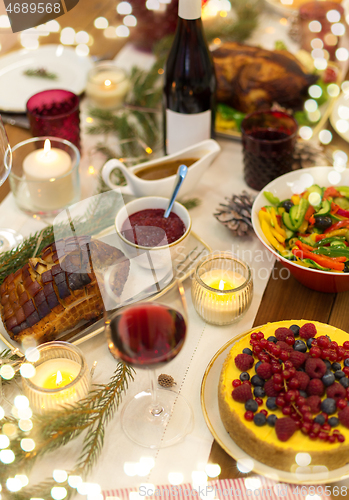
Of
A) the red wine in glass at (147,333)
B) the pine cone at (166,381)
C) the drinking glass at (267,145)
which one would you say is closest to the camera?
the red wine in glass at (147,333)

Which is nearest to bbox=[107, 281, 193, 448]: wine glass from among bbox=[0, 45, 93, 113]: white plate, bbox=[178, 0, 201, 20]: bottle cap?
bbox=[178, 0, 201, 20]: bottle cap

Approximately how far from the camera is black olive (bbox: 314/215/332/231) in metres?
1.06

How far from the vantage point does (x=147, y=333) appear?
691mm

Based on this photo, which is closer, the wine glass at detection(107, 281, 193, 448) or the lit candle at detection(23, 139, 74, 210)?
the wine glass at detection(107, 281, 193, 448)

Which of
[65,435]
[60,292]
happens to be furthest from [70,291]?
[65,435]

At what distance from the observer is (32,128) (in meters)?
1.35

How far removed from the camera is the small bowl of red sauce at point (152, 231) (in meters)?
0.98

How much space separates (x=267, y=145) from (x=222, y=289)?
454mm

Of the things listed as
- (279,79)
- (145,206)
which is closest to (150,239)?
(145,206)

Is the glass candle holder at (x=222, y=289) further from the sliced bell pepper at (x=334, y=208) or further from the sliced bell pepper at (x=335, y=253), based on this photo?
the sliced bell pepper at (x=334, y=208)

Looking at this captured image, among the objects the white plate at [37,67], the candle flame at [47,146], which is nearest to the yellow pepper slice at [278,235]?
the candle flame at [47,146]

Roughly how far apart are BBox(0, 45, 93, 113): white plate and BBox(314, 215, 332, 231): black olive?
953 millimetres

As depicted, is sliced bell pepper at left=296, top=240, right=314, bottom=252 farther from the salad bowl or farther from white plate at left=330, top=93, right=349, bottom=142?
white plate at left=330, top=93, right=349, bottom=142

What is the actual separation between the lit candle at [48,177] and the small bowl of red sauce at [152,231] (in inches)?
8.0
